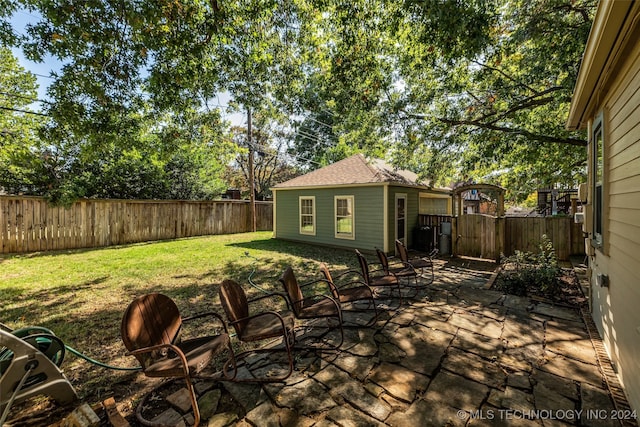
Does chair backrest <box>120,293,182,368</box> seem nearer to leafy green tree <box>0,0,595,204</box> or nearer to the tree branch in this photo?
leafy green tree <box>0,0,595,204</box>

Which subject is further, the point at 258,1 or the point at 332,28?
the point at 332,28

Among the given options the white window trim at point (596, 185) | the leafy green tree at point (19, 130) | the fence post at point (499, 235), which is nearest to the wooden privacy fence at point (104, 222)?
the leafy green tree at point (19, 130)

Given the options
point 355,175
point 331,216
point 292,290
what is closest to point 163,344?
point 292,290

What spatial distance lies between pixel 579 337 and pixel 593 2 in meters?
6.76

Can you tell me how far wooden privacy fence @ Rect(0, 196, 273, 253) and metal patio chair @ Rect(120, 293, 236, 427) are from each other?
32.7 ft

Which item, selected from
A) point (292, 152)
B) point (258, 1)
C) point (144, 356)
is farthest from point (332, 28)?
point (292, 152)

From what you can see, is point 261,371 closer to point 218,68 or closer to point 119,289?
point 119,289

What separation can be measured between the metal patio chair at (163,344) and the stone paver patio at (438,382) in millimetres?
371

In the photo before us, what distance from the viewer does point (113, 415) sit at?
→ 6.97ft

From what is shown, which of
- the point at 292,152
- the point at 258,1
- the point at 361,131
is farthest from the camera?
the point at 292,152

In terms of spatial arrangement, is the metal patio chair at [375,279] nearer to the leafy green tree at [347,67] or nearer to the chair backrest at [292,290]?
the chair backrest at [292,290]

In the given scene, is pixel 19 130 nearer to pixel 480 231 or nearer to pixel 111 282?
pixel 111 282

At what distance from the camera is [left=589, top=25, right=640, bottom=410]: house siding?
2.07 metres

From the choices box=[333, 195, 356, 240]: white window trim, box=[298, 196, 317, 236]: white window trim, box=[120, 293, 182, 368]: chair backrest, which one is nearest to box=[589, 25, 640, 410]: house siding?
box=[120, 293, 182, 368]: chair backrest
